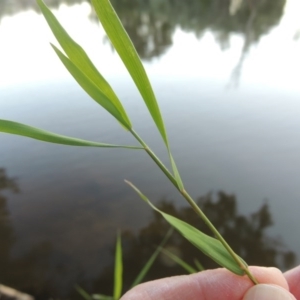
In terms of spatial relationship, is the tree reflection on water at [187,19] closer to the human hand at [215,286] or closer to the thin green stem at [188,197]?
the human hand at [215,286]

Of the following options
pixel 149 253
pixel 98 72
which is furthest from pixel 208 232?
pixel 98 72

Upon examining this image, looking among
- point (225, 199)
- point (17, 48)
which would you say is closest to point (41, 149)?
point (225, 199)

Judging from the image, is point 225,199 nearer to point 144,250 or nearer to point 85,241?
point 144,250

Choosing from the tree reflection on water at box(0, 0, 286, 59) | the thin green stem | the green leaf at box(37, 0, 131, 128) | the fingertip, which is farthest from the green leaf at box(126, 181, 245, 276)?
the tree reflection on water at box(0, 0, 286, 59)

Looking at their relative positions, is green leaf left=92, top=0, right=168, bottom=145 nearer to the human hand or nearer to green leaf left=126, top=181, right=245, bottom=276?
green leaf left=126, top=181, right=245, bottom=276

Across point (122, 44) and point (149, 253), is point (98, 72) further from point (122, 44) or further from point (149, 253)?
point (149, 253)
